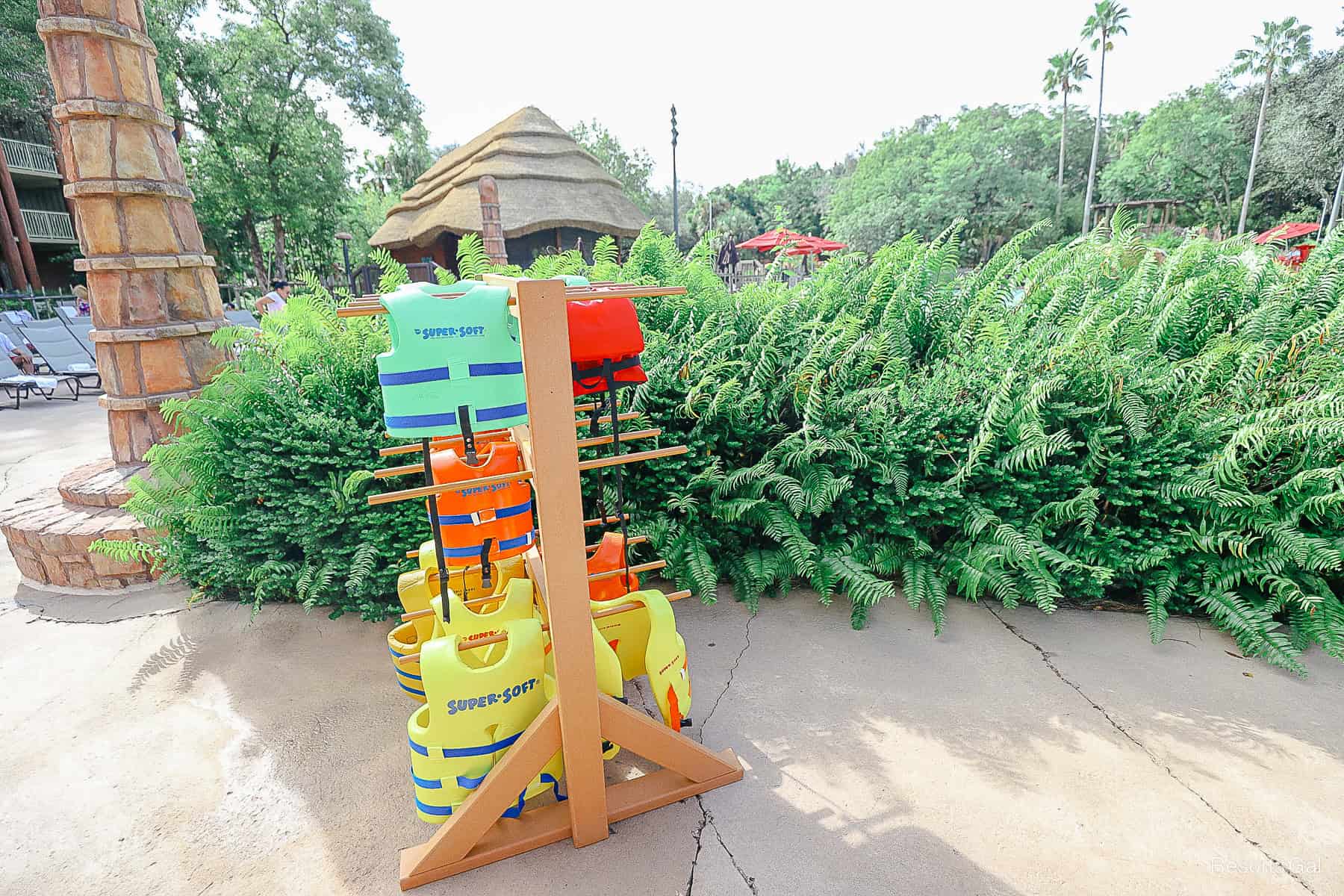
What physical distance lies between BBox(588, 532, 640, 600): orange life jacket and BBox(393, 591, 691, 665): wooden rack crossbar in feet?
0.37

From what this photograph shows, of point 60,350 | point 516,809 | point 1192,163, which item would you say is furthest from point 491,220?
point 1192,163

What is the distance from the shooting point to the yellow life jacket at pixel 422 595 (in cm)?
241

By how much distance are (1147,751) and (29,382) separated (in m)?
12.8

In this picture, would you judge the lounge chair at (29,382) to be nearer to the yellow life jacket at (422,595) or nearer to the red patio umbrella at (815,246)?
the yellow life jacket at (422,595)

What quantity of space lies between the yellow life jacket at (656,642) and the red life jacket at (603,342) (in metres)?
0.76

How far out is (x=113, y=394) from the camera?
416cm

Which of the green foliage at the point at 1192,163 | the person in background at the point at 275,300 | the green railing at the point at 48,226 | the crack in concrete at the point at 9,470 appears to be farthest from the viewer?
the green foliage at the point at 1192,163

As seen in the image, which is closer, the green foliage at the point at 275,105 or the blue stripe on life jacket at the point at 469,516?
the blue stripe on life jacket at the point at 469,516

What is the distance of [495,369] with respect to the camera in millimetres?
1913

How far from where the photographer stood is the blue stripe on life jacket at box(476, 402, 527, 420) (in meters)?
1.91

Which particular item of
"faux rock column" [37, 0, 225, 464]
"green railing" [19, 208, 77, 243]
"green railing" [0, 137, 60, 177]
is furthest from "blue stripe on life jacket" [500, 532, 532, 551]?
"green railing" [19, 208, 77, 243]

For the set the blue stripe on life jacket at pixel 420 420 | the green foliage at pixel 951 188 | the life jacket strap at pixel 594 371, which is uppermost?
the green foliage at pixel 951 188

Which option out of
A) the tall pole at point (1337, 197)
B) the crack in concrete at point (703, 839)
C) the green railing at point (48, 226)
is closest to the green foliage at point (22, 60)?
the green railing at point (48, 226)

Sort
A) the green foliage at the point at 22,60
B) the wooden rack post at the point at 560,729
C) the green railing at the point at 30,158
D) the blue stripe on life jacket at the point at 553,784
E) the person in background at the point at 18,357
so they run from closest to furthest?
1. the wooden rack post at the point at 560,729
2. the blue stripe on life jacket at the point at 553,784
3. the person in background at the point at 18,357
4. the green foliage at the point at 22,60
5. the green railing at the point at 30,158
